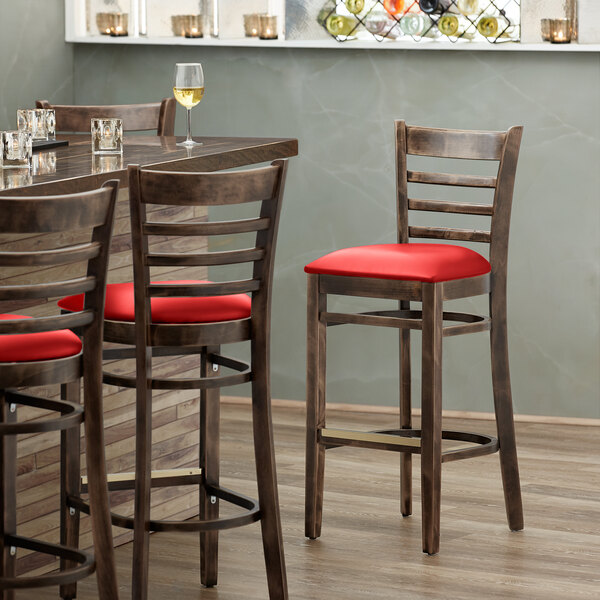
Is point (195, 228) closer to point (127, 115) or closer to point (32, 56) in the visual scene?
point (127, 115)

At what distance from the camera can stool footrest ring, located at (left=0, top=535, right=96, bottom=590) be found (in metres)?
2.29

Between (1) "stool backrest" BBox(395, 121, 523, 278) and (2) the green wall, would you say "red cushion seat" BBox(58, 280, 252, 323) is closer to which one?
(1) "stool backrest" BBox(395, 121, 523, 278)

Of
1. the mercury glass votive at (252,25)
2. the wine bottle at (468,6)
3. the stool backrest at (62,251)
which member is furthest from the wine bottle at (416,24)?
the stool backrest at (62,251)

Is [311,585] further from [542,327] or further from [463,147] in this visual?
[542,327]

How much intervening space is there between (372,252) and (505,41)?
1661mm

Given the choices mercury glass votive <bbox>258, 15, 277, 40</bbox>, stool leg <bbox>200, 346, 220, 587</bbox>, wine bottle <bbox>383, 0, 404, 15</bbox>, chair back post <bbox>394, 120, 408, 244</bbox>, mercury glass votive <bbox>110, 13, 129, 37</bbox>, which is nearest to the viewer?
stool leg <bbox>200, 346, 220, 587</bbox>

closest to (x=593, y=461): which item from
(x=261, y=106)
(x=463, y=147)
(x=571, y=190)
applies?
(x=571, y=190)

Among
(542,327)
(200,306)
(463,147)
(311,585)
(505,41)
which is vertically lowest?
→ (311,585)

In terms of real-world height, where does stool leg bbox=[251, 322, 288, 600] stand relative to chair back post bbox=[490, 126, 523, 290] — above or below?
below

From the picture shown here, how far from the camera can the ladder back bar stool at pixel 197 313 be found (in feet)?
8.28

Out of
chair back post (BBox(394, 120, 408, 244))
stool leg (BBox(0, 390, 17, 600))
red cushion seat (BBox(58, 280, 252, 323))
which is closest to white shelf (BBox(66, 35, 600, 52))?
chair back post (BBox(394, 120, 408, 244))

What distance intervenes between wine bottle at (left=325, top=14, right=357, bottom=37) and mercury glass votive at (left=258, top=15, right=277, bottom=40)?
24cm

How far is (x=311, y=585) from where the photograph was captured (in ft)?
9.97

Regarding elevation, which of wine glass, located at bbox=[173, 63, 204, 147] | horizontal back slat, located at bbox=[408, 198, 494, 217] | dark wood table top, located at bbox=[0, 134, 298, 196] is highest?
wine glass, located at bbox=[173, 63, 204, 147]
